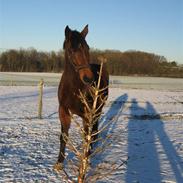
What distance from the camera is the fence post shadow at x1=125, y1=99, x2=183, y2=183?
4.54 meters

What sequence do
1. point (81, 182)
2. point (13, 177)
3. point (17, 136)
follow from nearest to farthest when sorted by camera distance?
1. point (81, 182)
2. point (13, 177)
3. point (17, 136)

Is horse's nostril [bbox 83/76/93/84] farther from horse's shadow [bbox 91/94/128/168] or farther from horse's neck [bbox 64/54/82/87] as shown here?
horse's neck [bbox 64/54/82/87]

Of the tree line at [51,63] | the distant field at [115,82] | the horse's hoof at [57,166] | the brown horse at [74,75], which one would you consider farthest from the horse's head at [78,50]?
the tree line at [51,63]

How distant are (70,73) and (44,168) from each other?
176 cm

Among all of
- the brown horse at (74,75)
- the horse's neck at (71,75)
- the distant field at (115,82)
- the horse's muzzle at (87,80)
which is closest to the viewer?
the horse's muzzle at (87,80)

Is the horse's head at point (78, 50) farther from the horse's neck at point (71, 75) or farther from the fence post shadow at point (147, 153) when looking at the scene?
the fence post shadow at point (147, 153)

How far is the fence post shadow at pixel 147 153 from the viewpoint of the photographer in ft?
14.9

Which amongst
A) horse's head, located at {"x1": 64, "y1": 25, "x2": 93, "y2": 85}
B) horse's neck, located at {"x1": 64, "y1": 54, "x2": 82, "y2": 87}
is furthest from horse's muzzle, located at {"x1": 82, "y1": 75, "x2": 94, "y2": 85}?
horse's neck, located at {"x1": 64, "y1": 54, "x2": 82, "y2": 87}

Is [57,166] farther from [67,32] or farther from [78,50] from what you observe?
[67,32]

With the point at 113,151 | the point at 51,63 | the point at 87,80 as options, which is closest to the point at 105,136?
the point at 113,151

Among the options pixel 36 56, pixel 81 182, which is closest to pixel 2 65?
pixel 36 56

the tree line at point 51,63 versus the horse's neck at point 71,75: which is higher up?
the tree line at point 51,63

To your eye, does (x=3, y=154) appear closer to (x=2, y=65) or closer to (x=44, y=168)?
(x=44, y=168)

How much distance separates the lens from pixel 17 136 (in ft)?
22.8
